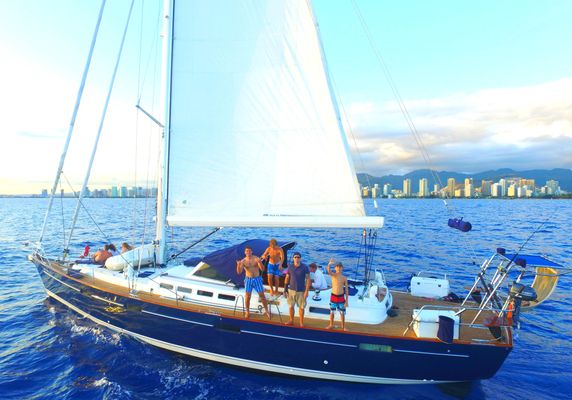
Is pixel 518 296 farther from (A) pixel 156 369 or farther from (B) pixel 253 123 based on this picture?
(A) pixel 156 369

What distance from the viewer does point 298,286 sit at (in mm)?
7395

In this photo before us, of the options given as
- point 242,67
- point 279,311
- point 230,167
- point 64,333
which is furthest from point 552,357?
point 64,333

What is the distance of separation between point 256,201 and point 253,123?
2112 millimetres

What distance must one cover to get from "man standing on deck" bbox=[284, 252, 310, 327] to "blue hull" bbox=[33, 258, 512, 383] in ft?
1.65

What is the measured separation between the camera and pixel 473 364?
22.0 ft

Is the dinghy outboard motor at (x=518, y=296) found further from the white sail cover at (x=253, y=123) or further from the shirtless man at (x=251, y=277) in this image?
the shirtless man at (x=251, y=277)

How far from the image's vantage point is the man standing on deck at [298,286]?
735 centimetres

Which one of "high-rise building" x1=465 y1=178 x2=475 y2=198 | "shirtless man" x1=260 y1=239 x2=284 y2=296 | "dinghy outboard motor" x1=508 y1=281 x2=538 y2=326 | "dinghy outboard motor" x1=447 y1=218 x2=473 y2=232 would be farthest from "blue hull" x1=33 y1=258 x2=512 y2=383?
"high-rise building" x1=465 y1=178 x2=475 y2=198

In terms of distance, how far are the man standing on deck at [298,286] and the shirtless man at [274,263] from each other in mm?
625

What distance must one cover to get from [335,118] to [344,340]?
17.2 ft

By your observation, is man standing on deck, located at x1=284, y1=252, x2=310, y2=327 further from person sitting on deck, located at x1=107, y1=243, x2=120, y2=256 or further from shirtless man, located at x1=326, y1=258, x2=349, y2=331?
person sitting on deck, located at x1=107, y1=243, x2=120, y2=256

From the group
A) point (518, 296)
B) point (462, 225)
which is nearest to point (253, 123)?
point (462, 225)

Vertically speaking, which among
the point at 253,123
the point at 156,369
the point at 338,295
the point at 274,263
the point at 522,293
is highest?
the point at 253,123

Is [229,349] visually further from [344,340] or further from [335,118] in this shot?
[335,118]
